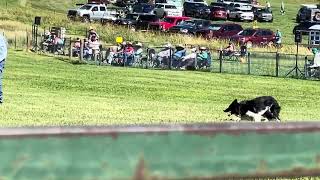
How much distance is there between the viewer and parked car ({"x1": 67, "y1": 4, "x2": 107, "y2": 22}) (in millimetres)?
52156

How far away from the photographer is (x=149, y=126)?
4.03 m

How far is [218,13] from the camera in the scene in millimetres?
57562

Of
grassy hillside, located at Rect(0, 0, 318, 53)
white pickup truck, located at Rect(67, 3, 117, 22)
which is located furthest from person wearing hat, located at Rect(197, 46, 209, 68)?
white pickup truck, located at Rect(67, 3, 117, 22)

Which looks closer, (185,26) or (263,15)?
(185,26)

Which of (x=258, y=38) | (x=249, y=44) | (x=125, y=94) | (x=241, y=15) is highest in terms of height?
(x=241, y=15)

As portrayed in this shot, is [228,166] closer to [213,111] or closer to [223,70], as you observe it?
[213,111]

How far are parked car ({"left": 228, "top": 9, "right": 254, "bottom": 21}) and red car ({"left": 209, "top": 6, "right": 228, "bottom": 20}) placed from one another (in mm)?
687

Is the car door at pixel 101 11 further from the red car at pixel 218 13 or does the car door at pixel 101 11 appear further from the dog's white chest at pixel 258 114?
the dog's white chest at pixel 258 114

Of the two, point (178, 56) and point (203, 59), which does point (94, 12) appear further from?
point (203, 59)

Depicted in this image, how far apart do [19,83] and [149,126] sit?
18583 mm

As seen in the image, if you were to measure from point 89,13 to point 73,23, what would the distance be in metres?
5.28

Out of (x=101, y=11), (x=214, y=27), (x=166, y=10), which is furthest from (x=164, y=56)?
(x=166, y=10)

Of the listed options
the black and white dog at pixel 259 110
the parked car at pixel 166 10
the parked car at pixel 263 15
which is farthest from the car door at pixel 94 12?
the black and white dog at pixel 259 110

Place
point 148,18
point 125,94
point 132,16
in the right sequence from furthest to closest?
point 132,16 → point 148,18 → point 125,94
